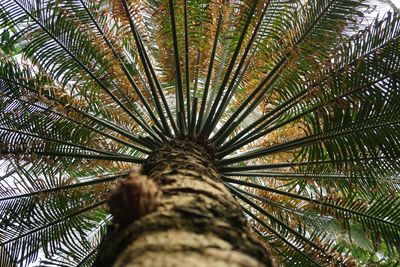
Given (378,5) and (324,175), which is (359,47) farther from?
(324,175)

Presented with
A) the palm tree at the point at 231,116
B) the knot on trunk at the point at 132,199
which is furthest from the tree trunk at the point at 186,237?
the palm tree at the point at 231,116

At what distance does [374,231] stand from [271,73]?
5.83 feet

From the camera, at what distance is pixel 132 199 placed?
169 centimetres

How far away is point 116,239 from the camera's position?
175 centimetres

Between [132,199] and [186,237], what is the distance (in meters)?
0.24

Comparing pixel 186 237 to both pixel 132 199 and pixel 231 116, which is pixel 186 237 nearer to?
pixel 132 199

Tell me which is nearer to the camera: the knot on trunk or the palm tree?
the knot on trunk

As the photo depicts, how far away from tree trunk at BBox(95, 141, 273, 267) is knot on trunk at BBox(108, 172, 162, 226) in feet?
0.09

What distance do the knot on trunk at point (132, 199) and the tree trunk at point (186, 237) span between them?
29 millimetres

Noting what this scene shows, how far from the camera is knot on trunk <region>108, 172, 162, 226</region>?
1.62 meters

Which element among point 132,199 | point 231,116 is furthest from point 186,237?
point 231,116

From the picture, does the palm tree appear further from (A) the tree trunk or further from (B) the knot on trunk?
(B) the knot on trunk

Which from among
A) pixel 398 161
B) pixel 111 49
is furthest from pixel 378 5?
pixel 111 49

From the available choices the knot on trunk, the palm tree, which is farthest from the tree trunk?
the palm tree
